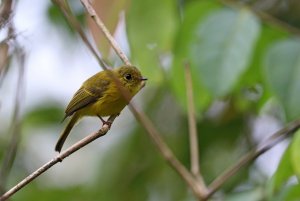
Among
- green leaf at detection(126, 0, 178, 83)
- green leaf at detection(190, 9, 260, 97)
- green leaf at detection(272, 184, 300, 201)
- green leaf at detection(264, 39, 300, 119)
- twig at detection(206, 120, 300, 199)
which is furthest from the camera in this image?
green leaf at detection(126, 0, 178, 83)

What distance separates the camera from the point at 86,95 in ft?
10.5

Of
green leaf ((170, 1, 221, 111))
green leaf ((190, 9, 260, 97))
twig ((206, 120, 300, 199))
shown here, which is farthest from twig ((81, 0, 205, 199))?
green leaf ((170, 1, 221, 111))

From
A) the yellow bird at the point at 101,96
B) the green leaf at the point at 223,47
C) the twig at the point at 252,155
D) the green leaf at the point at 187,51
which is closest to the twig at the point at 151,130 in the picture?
the twig at the point at 252,155

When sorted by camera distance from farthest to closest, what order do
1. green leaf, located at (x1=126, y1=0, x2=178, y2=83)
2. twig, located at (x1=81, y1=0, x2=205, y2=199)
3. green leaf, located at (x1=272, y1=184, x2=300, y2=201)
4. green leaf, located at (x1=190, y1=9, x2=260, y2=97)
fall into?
1. green leaf, located at (x1=126, y1=0, x2=178, y2=83)
2. green leaf, located at (x1=190, y1=9, x2=260, y2=97)
3. green leaf, located at (x1=272, y1=184, x2=300, y2=201)
4. twig, located at (x1=81, y1=0, x2=205, y2=199)

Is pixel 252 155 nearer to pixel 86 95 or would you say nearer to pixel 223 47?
pixel 223 47

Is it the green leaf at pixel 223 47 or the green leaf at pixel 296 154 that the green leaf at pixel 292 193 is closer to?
the green leaf at pixel 296 154

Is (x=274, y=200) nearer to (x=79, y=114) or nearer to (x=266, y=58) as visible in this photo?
(x=266, y=58)

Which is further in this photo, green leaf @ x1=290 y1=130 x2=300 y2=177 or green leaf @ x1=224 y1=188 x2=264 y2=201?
green leaf @ x1=224 y1=188 x2=264 y2=201

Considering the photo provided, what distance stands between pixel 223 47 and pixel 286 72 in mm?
304

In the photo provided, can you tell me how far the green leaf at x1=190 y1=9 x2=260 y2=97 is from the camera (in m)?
3.08

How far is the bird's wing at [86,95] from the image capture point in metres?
3.14

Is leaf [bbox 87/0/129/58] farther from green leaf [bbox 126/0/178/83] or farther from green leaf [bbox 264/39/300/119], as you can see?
green leaf [bbox 264/39/300/119]

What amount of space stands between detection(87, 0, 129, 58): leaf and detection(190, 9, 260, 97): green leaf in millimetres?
451

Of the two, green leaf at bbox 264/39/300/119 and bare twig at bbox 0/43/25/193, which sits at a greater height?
bare twig at bbox 0/43/25/193
